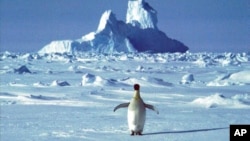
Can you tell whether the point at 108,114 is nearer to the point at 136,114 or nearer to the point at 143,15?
the point at 136,114

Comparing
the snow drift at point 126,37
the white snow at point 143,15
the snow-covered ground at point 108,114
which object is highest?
the white snow at point 143,15

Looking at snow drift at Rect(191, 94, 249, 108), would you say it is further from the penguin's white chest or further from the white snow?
the white snow

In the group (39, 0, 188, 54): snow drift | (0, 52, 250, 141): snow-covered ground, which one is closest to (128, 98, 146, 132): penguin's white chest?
(0, 52, 250, 141): snow-covered ground

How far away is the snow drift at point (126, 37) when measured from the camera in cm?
3622

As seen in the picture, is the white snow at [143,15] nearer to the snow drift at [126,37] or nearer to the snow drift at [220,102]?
the snow drift at [126,37]

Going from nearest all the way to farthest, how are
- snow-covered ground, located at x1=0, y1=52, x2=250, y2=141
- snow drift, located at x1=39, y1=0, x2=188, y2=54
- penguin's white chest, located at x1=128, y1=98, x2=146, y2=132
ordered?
penguin's white chest, located at x1=128, y1=98, x2=146, y2=132, snow-covered ground, located at x1=0, y1=52, x2=250, y2=141, snow drift, located at x1=39, y1=0, x2=188, y2=54

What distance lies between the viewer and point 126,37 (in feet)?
123

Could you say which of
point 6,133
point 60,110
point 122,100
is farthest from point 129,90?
point 6,133

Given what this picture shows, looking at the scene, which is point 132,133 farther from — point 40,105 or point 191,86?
point 191,86

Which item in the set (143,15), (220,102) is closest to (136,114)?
(220,102)

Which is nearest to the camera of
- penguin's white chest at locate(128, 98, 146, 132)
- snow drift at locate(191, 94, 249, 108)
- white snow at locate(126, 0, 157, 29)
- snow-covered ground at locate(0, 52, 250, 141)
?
penguin's white chest at locate(128, 98, 146, 132)

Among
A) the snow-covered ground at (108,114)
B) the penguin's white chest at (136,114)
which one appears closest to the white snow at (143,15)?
the snow-covered ground at (108,114)

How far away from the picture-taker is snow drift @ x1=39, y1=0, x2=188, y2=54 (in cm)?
3622

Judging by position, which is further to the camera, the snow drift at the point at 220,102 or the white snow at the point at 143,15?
the white snow at the point at 143,15
